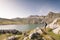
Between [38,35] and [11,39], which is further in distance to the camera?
[11,39]

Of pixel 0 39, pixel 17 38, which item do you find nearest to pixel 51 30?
pixel 17 38

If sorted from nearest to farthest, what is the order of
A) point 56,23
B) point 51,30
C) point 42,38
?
point 42,38
point 51,30
point 56,23

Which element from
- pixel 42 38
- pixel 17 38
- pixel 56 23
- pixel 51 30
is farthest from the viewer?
Result: pixel 56 23

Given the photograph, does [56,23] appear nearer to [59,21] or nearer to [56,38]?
[59,21]

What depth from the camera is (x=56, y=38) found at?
95.4 ft

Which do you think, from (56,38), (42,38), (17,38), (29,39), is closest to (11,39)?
(17,38)

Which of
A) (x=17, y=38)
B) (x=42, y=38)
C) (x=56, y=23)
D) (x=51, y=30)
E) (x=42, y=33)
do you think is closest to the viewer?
(x=42, y=38)

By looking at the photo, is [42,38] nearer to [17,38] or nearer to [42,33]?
[42,33]

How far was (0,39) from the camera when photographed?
39.0m

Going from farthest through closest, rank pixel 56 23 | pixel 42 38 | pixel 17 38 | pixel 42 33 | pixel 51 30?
pixel 56 23 → pixel 51 30 → pixel 17 38 → pixel 42 33 → pixel 42 38

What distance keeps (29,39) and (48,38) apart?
11.9 feet

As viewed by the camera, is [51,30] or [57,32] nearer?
[57,32]

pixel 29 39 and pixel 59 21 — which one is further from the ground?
pixel 59 21

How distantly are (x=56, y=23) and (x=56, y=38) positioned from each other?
33.2ft
